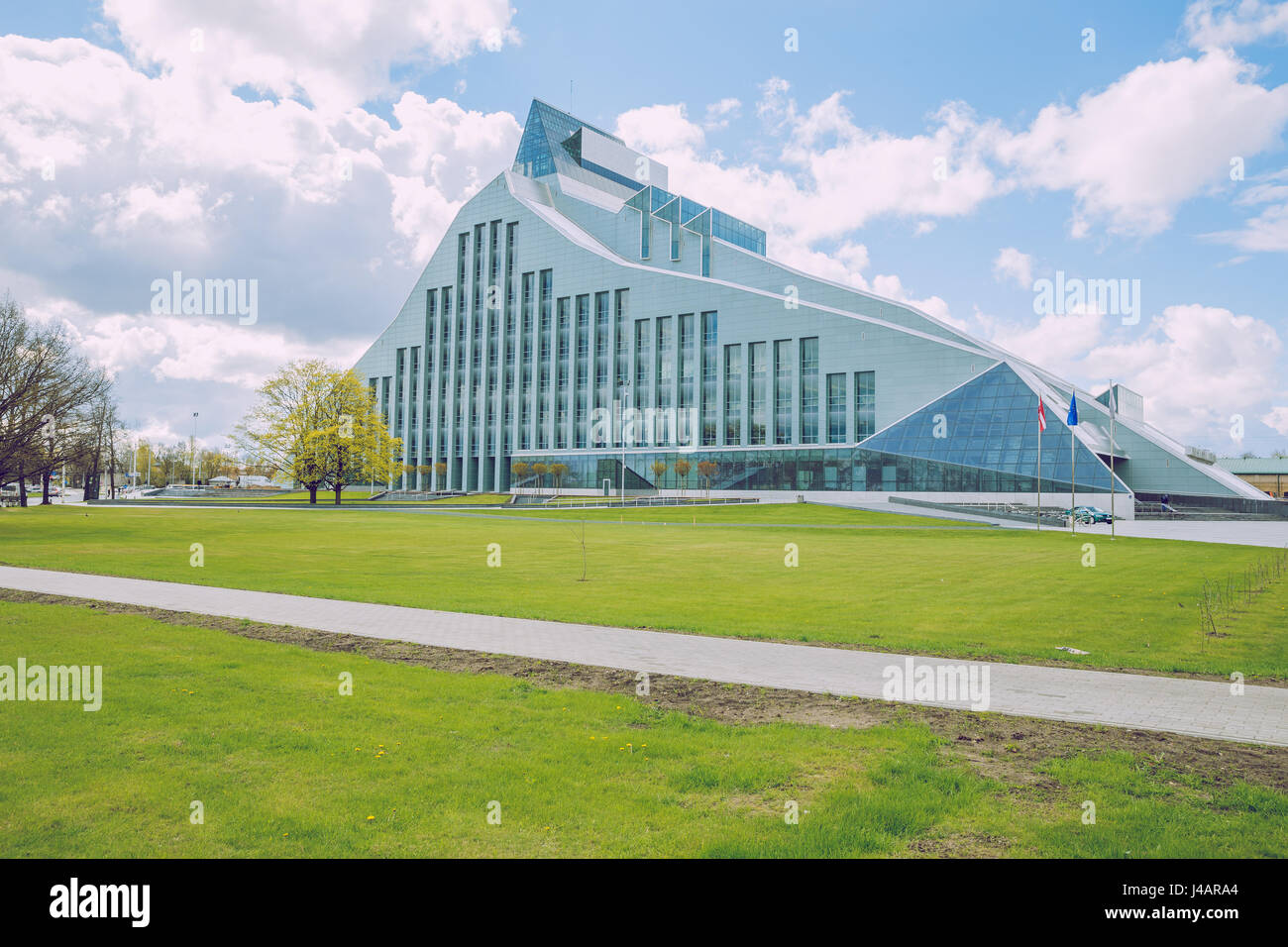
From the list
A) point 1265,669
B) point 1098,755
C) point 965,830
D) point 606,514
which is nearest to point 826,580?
point 1265,669

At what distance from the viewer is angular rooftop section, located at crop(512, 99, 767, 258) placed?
108m

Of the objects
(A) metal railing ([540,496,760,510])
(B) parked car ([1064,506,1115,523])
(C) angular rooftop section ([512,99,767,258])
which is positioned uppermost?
(C) angular rooftop section ([512,99,767,258])

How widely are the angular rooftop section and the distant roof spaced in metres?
81.4

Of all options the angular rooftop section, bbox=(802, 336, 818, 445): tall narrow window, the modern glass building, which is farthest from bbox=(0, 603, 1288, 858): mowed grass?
the angular rooftop section

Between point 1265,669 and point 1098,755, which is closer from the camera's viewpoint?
point 1098,755

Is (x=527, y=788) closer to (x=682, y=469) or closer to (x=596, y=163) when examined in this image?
(x=682, y=469)

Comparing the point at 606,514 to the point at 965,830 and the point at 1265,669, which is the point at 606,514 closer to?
the point at 1265,669

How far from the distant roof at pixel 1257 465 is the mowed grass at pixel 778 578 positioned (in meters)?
105

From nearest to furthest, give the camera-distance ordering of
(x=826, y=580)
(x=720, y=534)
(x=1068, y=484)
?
(x=826, y=580)
(x=720, y=534)
(x=1068, y=484)

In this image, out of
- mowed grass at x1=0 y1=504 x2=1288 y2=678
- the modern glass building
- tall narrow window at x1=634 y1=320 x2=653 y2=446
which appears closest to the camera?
mowed grass at x1=0 y1=504 x2=1288 y2=678

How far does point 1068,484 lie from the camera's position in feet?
192

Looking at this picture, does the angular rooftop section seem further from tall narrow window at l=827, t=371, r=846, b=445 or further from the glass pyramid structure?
the glass pyramid structure

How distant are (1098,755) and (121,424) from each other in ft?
367
